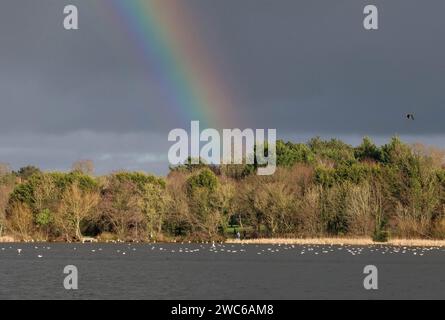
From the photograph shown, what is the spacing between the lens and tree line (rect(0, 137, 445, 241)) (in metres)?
120

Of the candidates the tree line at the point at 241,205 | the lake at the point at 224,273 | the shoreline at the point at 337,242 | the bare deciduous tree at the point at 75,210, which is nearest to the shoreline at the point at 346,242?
the shoreline at the point at 337,242

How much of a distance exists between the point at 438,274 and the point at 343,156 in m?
120

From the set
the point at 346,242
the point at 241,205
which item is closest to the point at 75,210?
the point at 241,205

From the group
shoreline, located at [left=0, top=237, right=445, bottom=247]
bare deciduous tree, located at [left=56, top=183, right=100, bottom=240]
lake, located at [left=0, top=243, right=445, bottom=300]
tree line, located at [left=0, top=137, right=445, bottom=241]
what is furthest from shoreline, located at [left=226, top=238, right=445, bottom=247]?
bare deciduous tree, located at [left=56, top=183, right=100, bottom=240]

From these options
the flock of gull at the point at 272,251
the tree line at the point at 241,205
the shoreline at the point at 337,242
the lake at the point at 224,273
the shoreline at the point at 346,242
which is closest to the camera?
the lake at the point at 224,273

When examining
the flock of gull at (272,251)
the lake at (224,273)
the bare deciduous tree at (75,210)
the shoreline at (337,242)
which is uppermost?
the bare deciduous tree at (75,210)

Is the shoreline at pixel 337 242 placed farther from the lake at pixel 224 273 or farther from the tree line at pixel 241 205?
the lake at pixel 224 273

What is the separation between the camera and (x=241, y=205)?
129 m

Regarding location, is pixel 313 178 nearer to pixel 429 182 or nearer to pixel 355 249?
pixel 429 182

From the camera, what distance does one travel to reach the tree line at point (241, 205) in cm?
12006
